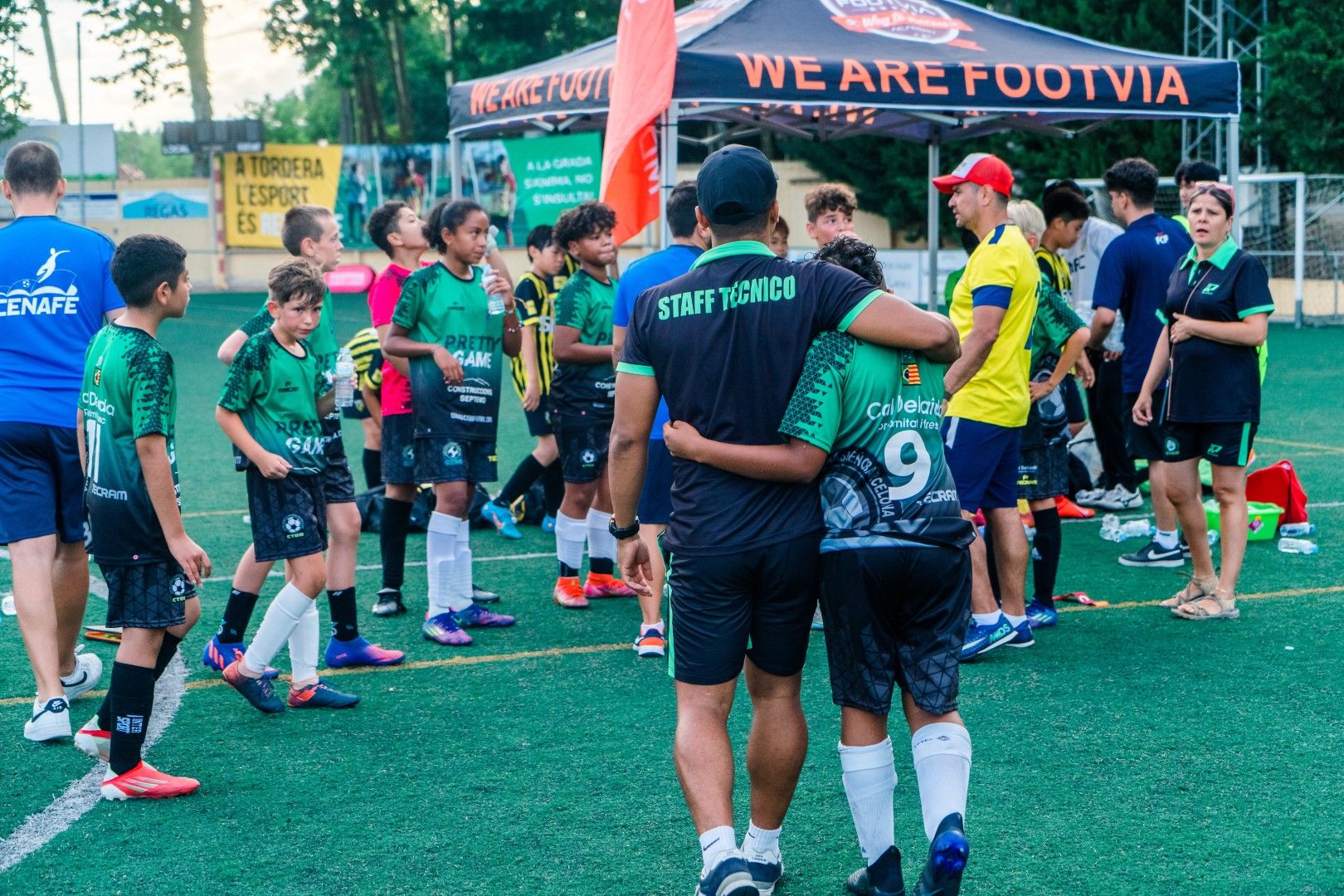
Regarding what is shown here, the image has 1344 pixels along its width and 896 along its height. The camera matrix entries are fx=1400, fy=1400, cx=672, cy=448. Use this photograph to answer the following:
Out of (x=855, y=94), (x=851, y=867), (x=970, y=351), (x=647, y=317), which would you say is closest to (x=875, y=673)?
(x=851, y=867)

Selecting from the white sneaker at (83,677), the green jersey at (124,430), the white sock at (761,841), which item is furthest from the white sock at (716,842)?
the white sneaker at (83,677)

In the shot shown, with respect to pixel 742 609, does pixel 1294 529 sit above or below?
below

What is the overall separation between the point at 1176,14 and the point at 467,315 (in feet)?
74.2

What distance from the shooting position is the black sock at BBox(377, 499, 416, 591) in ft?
22.1

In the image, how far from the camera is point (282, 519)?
505cm

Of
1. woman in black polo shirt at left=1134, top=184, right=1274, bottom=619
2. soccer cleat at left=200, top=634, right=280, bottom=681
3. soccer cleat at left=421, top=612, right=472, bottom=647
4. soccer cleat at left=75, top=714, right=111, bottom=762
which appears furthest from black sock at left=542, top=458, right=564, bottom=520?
soccer cleat at left=75, top=714, right=111, bottom=762

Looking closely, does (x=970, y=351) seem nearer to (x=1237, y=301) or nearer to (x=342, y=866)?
(x=1237, y=301)

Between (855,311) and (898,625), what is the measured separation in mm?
785

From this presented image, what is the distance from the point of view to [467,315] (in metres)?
6.28

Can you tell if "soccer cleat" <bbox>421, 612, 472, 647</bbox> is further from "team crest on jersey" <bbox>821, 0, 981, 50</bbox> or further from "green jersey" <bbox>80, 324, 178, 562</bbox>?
"team crest on jersey" <bbox>821, 0, 981, 50</bbox>

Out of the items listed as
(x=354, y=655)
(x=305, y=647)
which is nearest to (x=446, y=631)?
(x=354, y=655)

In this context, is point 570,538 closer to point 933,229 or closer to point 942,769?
point 942,769

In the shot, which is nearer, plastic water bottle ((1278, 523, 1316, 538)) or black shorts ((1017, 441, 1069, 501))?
black shorts ((1017, 441, 1069, 501))

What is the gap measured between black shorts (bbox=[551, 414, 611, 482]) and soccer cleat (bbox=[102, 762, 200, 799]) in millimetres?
2795
